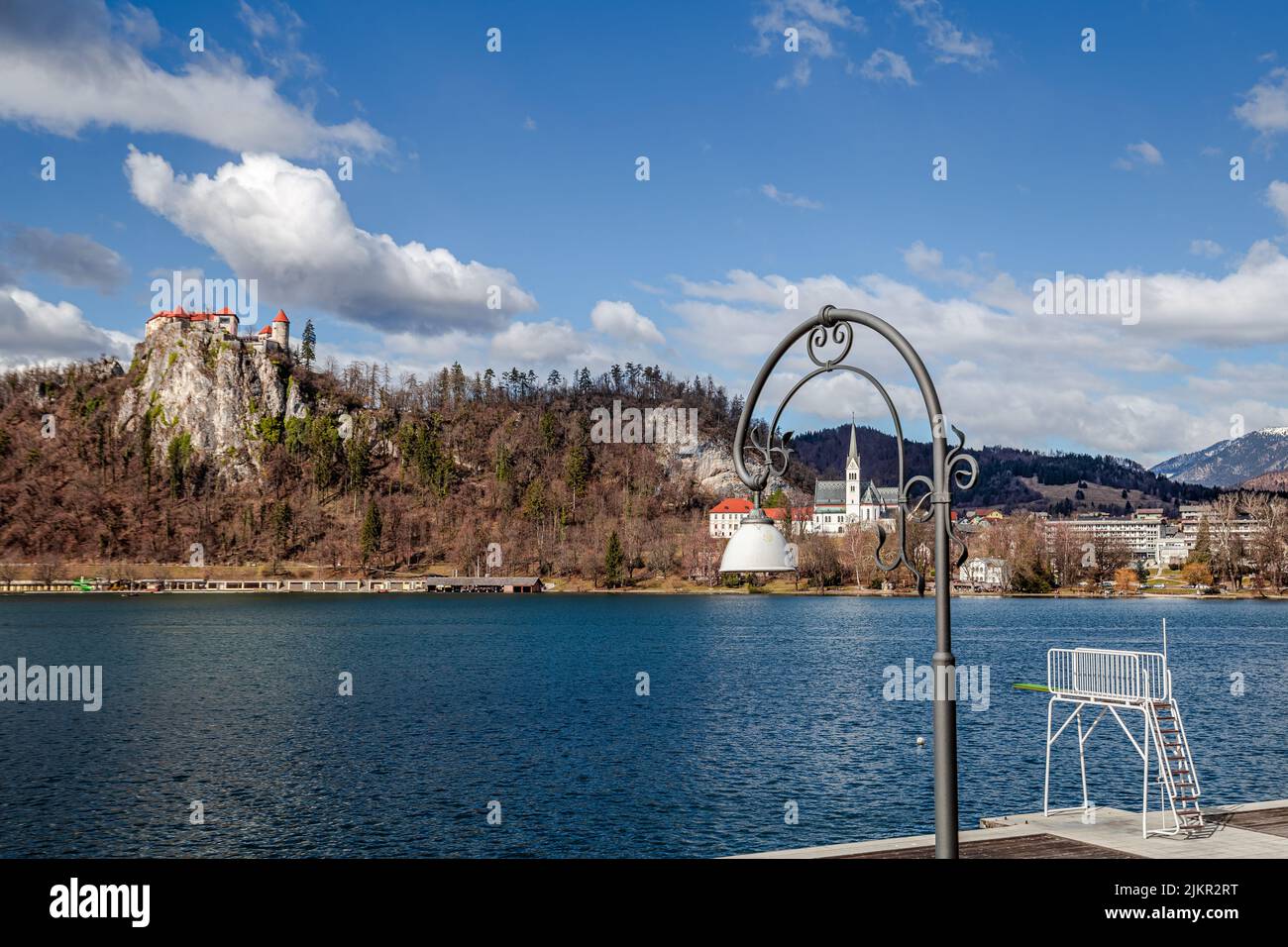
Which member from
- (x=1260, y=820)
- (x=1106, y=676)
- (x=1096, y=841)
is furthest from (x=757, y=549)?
(x=1260, y=820)

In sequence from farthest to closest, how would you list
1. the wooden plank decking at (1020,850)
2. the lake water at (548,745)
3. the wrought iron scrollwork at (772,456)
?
the lake water at (548,745) → the wooden plank decking at (1020,850) → the wrought iron scrollwork at (772,456)

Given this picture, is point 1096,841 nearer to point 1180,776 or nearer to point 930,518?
point 1180,776

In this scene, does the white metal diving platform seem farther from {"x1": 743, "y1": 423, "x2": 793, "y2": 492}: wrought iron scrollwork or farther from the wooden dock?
{"x1": 743, "y1": 423, "x2": 793, "y2": 492}: wrought iron scrollwork

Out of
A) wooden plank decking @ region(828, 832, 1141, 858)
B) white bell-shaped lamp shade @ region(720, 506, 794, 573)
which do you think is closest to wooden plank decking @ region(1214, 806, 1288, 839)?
wooden plank decking @ region(828, 832, 1141, 858)

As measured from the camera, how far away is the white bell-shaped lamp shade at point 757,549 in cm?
1012

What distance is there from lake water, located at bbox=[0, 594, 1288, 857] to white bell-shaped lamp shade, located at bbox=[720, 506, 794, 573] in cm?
1903

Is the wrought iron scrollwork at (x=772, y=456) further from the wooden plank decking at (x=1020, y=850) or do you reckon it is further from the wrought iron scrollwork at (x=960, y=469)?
the wooden plank decking at (x=1020, y=850)

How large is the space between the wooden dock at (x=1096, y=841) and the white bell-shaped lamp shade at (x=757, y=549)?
8761mm

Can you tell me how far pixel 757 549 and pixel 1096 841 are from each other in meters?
12.4

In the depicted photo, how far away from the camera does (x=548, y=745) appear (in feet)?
143

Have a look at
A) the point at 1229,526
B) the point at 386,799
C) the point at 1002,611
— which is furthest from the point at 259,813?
the point at 1229,526

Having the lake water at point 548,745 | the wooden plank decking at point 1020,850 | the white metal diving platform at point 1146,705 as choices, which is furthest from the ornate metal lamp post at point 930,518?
the lake water at point 548,745

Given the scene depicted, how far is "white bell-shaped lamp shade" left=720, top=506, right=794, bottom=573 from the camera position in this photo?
1012 centimetres
